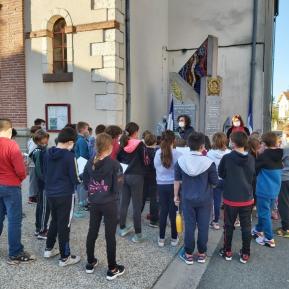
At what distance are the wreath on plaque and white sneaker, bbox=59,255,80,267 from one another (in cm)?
590

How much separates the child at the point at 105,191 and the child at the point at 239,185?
1358 millimetres

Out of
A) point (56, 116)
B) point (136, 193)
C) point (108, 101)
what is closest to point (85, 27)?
point (108, 101)

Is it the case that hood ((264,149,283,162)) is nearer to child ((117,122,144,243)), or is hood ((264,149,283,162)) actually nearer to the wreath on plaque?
child ((117,122,144,243))

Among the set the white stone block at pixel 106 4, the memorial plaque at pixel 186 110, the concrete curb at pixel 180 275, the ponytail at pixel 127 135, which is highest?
the white stone block at pixel 106 4

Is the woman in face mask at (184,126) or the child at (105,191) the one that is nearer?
the child at (105,191)

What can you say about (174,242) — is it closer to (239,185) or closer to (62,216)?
(239,185)

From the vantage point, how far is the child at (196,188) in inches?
152

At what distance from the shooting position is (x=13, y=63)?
9445mm

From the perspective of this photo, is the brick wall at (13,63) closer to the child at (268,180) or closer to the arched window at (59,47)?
the arched window at (59,47)

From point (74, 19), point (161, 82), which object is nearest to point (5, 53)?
point (74, 19)

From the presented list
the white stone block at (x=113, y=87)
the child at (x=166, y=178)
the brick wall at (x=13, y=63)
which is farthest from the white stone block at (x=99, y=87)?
the child at (x=166, y=178)

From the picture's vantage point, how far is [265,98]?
457 inches

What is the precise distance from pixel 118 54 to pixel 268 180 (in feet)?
17.6

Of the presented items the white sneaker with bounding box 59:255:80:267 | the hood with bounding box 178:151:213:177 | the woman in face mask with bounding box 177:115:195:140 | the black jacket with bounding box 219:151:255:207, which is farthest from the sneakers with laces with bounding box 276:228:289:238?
Answer: the white sneaker with bounding box 59:255:80:267
